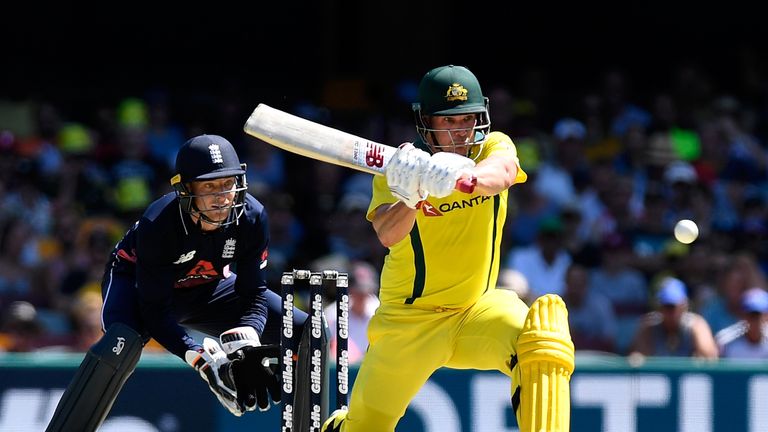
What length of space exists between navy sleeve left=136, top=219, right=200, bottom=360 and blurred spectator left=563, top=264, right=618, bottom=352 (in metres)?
4.45

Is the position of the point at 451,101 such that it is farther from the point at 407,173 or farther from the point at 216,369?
the point at 216,369

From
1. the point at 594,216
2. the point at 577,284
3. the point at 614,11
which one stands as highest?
the point at 614,11

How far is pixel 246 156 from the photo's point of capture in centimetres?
1178

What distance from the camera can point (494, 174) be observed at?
5.37 m

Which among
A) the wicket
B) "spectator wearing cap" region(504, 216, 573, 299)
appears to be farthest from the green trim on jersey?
"spectator wearing cap" region(504, 216, 573, 299)

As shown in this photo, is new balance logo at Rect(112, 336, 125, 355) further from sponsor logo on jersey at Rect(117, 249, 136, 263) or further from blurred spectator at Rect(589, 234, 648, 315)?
blurred spectator at Rect(589, 234, 648, 315)

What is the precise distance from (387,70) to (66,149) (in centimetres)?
387

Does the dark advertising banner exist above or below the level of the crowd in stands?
below

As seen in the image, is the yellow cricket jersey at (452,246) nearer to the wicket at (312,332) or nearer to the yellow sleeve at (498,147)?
the yellow sleeve at (498,147)

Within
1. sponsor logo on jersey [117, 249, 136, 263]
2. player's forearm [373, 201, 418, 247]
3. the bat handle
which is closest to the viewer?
the bat handle

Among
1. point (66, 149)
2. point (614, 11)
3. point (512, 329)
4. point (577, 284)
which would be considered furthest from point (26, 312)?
point (614, 11)

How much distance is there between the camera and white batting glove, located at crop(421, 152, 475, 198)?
5.07 meters

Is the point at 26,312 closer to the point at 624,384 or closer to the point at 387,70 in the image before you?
the point at 624,384

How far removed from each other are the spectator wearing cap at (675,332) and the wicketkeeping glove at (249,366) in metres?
3.98
